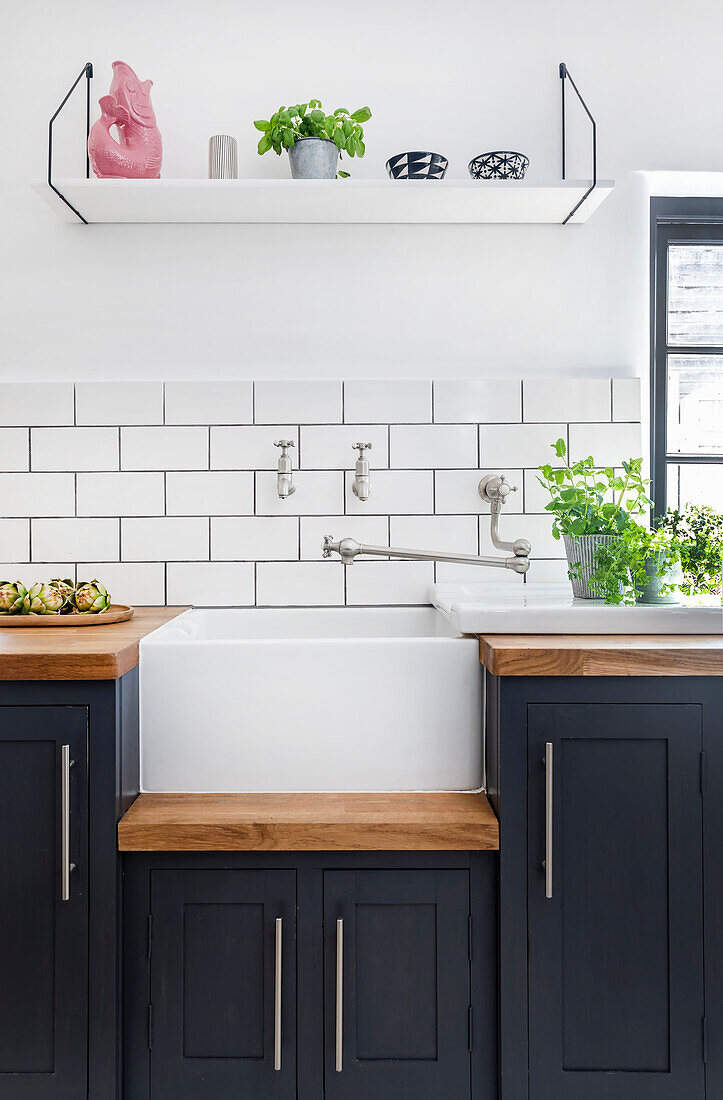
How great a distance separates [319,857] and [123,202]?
1592 millimetres

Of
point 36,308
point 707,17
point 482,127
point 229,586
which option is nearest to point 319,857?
point 229,586

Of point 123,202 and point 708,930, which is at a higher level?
point 123,202

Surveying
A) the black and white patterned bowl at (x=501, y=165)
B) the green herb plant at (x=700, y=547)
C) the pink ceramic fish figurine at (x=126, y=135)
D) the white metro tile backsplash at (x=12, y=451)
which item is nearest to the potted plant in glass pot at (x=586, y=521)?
the green herb plant at (x=700, y=547)

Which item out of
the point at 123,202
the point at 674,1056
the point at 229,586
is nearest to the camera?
the point at 674,1056

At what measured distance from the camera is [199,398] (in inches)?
79.7

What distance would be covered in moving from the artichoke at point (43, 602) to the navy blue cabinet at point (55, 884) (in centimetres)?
48

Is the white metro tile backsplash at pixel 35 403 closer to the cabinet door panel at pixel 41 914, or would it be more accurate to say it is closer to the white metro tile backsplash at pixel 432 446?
the white metro tile backsplash at pixel 432 446

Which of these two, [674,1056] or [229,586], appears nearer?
[674,1056]

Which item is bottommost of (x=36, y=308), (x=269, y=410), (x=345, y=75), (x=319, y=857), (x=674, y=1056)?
(x=674, y=1056)

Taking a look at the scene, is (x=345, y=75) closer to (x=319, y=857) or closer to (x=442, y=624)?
(x=442, y=624)

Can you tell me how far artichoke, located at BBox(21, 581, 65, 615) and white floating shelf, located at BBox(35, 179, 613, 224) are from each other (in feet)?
3.14

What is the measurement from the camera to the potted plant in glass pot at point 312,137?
186 cm

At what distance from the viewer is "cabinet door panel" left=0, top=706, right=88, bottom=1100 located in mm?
1324

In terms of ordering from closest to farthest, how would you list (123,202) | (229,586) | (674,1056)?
(674,1056) < (123,202) < (229,586)
